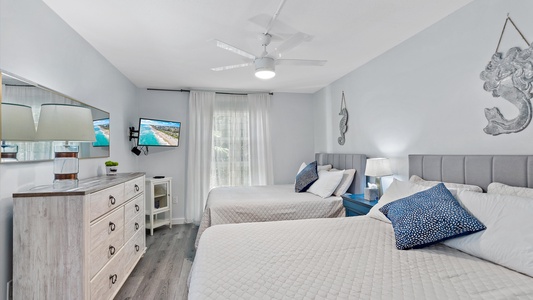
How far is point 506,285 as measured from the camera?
105 cm

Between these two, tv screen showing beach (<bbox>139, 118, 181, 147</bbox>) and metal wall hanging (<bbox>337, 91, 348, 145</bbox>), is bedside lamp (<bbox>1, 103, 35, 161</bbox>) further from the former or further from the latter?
metal wall hanging (<bbox>337, 91, 348, 145</bbox>)

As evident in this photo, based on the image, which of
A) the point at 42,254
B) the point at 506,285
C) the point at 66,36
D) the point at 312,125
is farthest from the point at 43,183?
the point at 312,125

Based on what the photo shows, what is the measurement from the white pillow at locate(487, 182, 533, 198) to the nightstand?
3.39 feet

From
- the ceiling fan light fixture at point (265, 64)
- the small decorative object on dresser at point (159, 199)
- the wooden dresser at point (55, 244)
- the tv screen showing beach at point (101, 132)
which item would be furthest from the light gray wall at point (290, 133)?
the wooden dresser at point (55, 244)

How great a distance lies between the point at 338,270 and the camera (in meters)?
1.21

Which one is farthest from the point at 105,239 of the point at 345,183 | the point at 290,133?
the point at 290,133

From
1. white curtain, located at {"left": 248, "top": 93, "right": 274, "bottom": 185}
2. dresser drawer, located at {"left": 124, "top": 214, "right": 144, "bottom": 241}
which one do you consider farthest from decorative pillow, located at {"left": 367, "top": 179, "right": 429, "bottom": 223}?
white curtain, located at {"left": 248, "top": 93, "right": 274, "bottom": 185}

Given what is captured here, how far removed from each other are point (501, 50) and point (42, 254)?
341 cm

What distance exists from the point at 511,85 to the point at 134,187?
335 cm

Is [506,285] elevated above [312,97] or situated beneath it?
situated beneath

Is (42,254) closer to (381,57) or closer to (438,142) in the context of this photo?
(438,142)

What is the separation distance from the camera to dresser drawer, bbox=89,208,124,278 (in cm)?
174

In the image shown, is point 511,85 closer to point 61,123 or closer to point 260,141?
point 61,123

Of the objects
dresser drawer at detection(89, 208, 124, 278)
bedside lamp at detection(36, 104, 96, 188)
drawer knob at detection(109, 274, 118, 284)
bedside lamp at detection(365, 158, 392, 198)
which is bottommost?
drawer knob at detection(109, 274, 118, 284)
